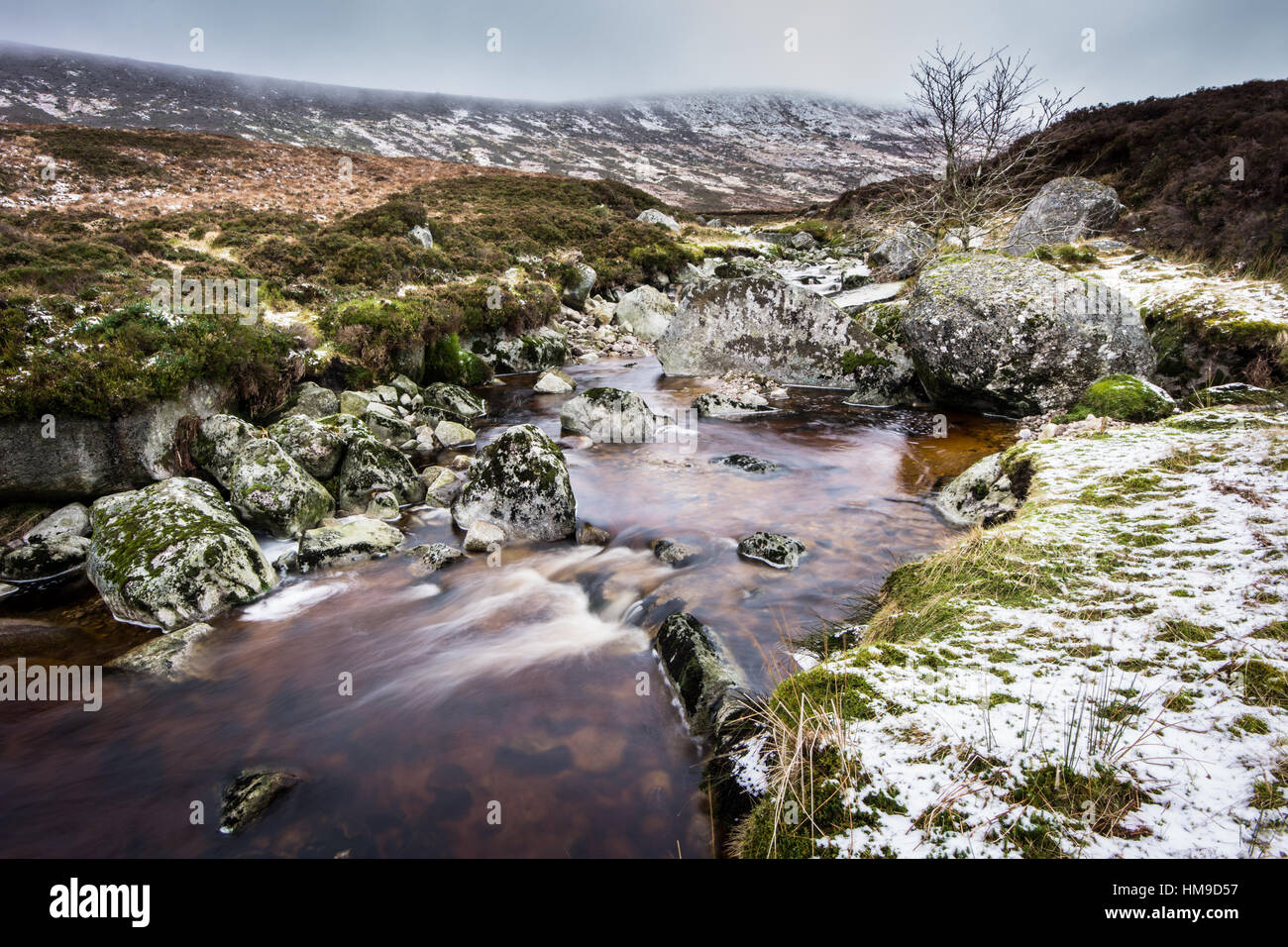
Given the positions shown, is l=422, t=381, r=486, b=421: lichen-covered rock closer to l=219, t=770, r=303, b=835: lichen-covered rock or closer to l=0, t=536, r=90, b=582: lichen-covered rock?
l=0, t=536, r=90, b=582: lichen-covered rock

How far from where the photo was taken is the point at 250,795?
4047mm

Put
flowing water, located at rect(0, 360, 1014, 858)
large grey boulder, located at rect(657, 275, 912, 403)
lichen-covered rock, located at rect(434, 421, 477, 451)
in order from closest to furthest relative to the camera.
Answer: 1. flowing water, located at rect(0, 360, 1014, 858)
2. lichen-covered rock, located at rect(434, 421, 477, 451)
3. large grey boulder, located at rect(657, 275, 912, 403)

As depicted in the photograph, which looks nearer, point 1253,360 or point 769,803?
point 769,803

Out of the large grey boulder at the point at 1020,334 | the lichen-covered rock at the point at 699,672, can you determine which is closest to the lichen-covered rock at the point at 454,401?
the lichen-covered rock at the point at 699,672

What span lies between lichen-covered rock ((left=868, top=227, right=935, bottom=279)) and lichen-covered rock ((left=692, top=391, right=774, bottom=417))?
48.1ft

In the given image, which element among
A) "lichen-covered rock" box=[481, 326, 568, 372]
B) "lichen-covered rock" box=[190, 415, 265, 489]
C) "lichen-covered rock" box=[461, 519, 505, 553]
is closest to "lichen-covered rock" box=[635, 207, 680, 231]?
"lichen-covered rock" box=[481, 326, 568, 372]

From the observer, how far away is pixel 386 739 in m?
4.74

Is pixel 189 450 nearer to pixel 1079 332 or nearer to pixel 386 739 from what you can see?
pixel 386 739

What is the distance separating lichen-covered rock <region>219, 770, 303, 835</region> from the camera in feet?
12.9

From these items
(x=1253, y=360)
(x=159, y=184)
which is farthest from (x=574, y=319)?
(x=159, y=184)

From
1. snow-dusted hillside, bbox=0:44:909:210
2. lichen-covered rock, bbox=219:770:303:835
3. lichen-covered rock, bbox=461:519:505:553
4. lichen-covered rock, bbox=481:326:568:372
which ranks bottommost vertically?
lichen-covered rock, bbox=219:770:303:835

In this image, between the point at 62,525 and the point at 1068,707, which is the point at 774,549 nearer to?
the point at 1068,707

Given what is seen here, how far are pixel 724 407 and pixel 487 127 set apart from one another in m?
139
